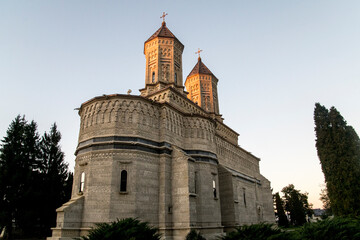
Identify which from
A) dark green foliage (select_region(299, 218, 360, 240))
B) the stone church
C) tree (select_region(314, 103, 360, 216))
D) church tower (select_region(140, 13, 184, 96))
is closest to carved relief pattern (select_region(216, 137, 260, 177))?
the stone church

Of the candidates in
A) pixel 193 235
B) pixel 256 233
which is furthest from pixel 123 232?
pixel 193 235

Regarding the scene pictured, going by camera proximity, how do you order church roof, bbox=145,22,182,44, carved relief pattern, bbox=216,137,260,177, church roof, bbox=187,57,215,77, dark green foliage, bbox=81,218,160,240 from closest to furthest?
dark green foliage, bbox=81,218,160,240 < church roof, bbox=145,22,182,44 < carved relief pattern, bbox=216,137,260,177 < church roof, bbox=187,57,215,77

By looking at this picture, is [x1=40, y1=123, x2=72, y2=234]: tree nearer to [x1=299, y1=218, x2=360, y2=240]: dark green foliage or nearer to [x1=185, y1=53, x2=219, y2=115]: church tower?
[x1=185, y1=53, x2=219, y2=115]: church tower

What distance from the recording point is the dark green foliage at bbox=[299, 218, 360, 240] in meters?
10.3

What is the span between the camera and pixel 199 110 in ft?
93.0

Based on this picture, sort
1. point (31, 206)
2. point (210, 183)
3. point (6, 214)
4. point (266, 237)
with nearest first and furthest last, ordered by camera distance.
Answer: point (266, 237) → point (210, 183) → point (6, 214) → point (31, 206)

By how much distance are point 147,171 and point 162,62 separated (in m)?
12.5

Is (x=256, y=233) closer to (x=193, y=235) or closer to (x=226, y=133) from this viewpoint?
(x=193, y=235)

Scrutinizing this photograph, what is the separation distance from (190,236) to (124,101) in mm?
10334

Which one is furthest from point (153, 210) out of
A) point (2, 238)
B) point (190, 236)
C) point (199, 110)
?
point (2, 238)

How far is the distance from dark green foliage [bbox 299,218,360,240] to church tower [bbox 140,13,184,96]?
17.4 metres

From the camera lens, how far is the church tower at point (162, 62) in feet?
82.8

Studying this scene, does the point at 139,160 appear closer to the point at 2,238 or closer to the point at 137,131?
the point at 137,131

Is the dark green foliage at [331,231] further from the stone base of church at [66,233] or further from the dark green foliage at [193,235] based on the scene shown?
the stone base of church at [66,233]
